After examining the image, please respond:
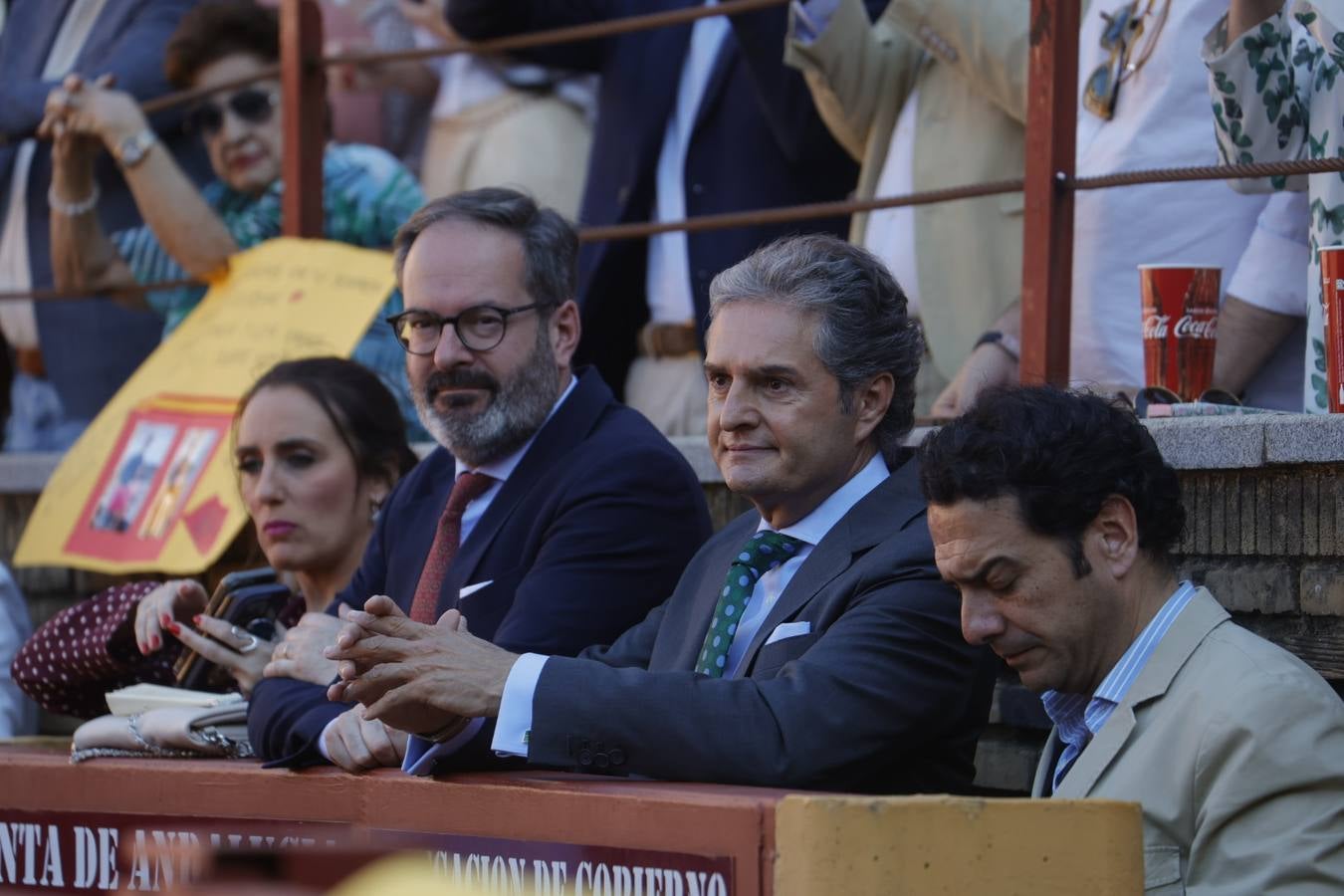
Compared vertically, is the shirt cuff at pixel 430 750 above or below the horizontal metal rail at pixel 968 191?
below

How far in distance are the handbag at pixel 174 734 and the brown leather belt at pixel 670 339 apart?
6.45ft

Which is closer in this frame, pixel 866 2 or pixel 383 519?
pixel 383 519

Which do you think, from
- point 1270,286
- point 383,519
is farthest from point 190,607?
point 1270,286

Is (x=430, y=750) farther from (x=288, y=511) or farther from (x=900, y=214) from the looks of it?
(x=900, y=214)

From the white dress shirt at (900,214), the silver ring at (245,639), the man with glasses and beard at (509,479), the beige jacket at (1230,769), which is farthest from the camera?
the white dress shirt at (900,214)

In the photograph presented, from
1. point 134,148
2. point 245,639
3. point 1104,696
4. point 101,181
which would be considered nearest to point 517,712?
point 1104,696

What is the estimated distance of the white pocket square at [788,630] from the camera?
331 centimetres

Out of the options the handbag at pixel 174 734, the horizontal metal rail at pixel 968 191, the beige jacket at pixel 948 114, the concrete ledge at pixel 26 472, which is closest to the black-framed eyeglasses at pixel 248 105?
the concrete ledge at pixel 26 472

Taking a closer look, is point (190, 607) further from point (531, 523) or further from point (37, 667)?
point (531, 523)

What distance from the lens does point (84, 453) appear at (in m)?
5.93

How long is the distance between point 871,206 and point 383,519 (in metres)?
1.26

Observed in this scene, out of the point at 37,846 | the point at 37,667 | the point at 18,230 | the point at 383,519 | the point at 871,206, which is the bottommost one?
the point at 37,846

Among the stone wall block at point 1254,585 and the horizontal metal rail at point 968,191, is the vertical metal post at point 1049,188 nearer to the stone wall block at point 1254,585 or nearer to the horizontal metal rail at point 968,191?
the horizontal metal rail at point 968,191

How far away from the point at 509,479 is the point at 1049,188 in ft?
4.09
